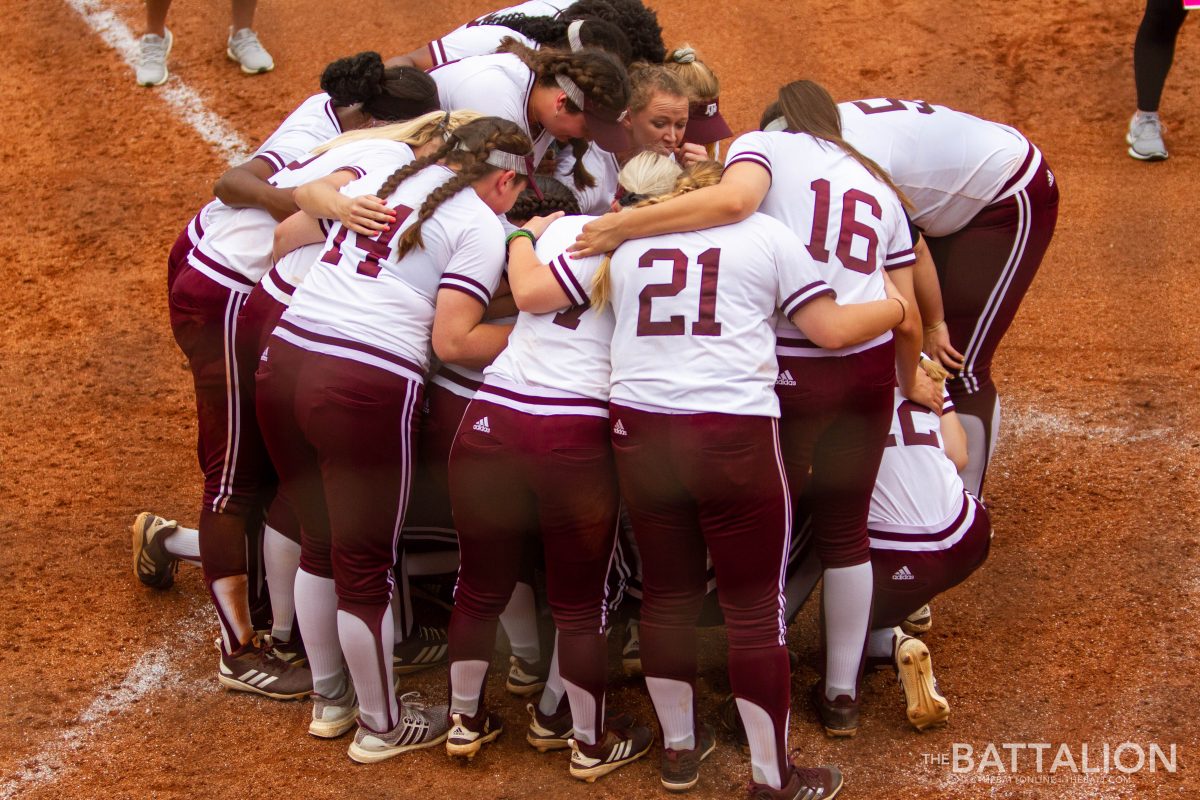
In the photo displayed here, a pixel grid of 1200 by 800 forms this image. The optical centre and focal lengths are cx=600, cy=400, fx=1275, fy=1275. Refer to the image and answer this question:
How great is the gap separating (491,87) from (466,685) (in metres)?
1.96

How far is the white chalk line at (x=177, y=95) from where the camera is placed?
7.49m

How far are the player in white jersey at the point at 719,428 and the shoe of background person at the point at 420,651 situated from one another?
1019 millimetres

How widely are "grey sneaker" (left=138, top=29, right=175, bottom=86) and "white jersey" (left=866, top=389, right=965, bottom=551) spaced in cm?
578

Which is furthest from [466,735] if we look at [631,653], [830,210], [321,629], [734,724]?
[830,210]

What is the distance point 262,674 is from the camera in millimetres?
4043

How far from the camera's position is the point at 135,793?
142 inches

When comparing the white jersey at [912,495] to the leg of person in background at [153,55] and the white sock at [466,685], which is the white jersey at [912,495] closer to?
the white sock at [466,685]

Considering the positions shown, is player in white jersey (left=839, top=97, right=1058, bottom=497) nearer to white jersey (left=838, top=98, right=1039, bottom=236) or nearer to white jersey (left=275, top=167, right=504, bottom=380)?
white jersey (left=838, top=98, right=1039, bottom=236)

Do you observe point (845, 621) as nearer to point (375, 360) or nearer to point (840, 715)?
point (840, 715)

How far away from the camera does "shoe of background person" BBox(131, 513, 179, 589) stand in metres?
4.51

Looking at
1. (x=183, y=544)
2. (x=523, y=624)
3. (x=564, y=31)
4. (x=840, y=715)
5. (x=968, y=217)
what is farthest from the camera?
(x=564, y=31)

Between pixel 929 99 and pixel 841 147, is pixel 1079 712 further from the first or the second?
pixel 929 99

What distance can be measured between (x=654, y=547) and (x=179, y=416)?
308cm

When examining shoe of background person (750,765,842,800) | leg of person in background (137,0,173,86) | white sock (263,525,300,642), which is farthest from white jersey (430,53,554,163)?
leg of person in background (137,0,173,86)
